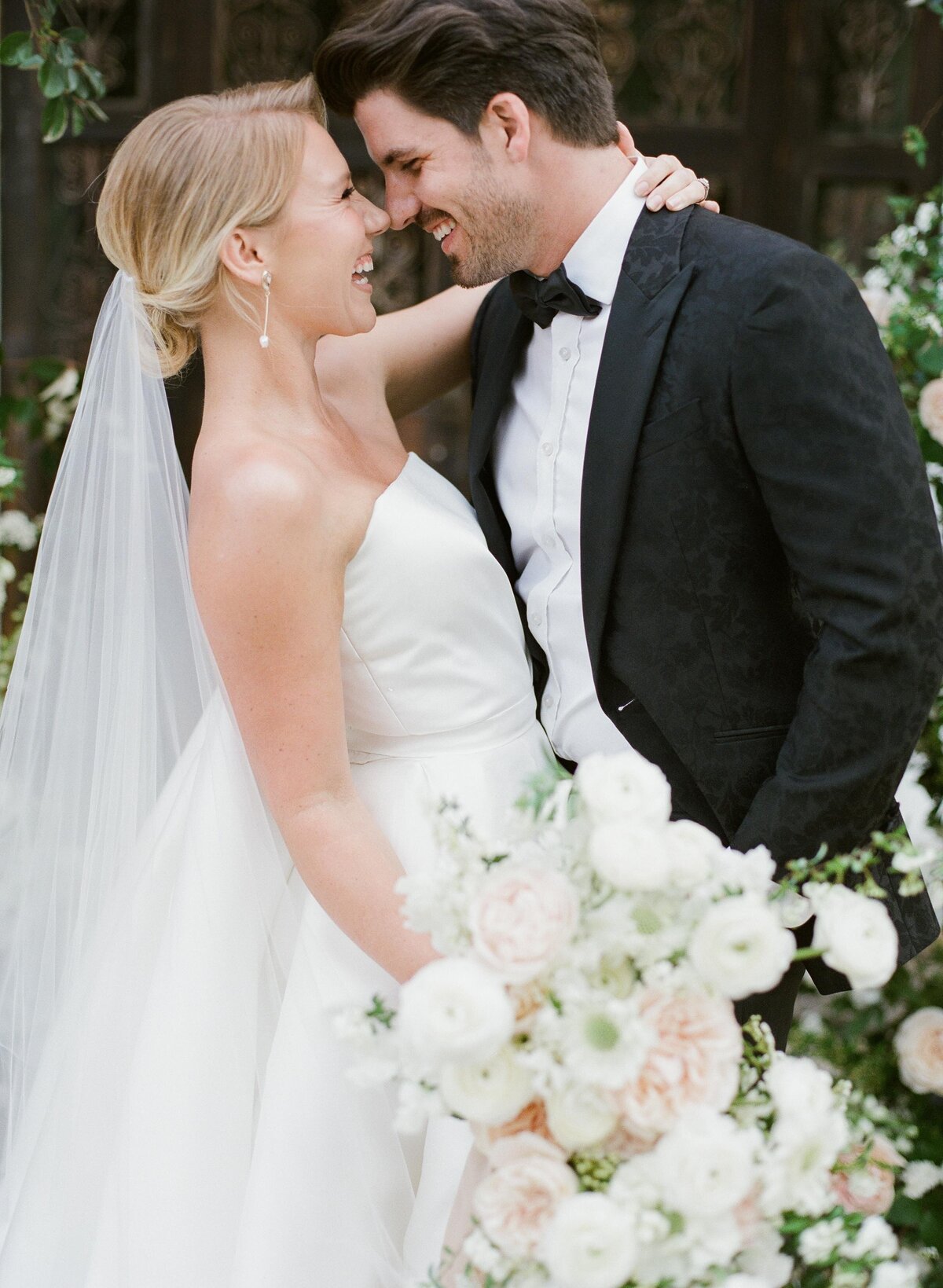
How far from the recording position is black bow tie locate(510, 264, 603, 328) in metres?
2.08

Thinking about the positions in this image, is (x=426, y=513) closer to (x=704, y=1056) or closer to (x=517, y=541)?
(x=517, y=541)

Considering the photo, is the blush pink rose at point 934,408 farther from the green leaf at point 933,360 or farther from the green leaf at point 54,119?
the green leaf at point 54,119

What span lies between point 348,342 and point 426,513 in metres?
0.54

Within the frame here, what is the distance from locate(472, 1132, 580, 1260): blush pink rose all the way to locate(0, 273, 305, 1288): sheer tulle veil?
2.55 ft

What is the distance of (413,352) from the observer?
252 centimetres

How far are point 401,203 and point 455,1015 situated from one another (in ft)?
4.81

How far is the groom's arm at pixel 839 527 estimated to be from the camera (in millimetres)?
1762

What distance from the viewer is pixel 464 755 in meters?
2.10

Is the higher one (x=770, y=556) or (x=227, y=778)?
(x=770, y=556)

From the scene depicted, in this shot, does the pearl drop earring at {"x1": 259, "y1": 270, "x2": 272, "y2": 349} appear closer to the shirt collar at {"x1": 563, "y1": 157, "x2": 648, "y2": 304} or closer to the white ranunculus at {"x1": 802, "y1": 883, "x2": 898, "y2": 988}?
the shirt collar at {"x1": 563, "y1": 157, "x2": 648, "y2": 304}

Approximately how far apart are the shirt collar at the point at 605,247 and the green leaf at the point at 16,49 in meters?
1.15

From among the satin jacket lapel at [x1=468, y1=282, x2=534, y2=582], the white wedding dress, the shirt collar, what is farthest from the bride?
the shirt collar

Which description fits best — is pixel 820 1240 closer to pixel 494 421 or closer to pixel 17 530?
pixel 494 421

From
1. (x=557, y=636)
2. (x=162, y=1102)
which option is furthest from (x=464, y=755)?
(x=162, y=1102)
